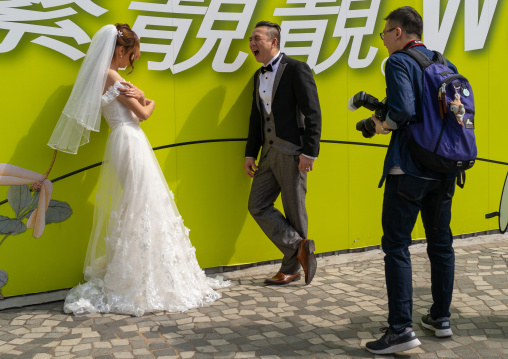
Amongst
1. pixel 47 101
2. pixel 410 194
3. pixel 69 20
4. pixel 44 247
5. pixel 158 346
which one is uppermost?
pixel 69 20

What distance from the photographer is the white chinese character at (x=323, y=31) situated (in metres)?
5.93

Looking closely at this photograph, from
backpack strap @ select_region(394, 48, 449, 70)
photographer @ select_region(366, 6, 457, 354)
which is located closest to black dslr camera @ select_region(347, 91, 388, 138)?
photographer @ select_region(366, 6, 457, 354)

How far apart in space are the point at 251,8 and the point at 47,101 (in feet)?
5.76

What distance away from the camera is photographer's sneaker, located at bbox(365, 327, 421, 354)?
4.14 meters

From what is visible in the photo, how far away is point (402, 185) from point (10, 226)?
2.68 metres

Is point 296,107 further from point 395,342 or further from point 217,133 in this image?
point 395,342

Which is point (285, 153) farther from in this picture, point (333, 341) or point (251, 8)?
point (333, 341)

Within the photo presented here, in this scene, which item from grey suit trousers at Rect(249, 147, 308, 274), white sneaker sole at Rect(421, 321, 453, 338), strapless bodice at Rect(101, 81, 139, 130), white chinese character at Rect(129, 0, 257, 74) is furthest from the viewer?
grey suit trousers at Rect(249, 147, 308, 274)

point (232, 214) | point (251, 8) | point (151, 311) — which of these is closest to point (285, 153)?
point (232, 214)

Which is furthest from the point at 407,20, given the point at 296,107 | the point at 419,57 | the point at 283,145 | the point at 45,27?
the point at 45,27

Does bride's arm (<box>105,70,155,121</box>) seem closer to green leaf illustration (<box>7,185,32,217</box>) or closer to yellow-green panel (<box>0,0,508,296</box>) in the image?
yellow-green panel (<box>0,0,508,296</box>)

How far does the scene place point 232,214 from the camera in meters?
5.87

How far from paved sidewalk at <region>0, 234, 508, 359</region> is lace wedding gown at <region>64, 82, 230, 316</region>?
0.47 feet

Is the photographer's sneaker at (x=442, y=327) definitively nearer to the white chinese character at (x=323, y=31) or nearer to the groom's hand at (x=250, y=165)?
the groom's hand at (x=250, y=165)
